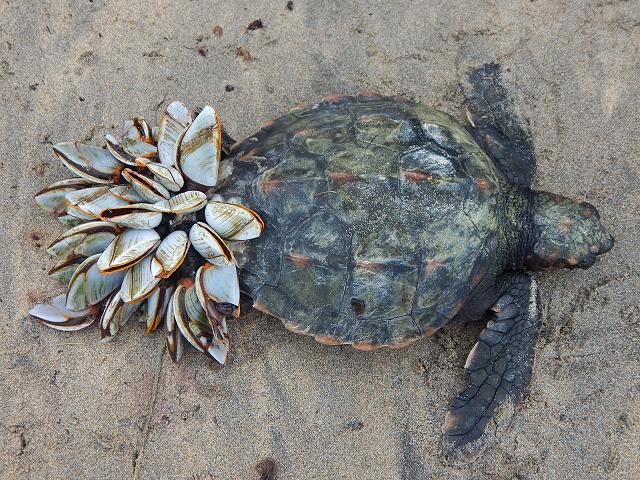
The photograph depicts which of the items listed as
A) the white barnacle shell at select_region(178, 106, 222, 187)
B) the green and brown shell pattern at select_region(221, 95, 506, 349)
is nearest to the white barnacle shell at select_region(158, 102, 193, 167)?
the white barnacle shell at select_region(178, 106, 222, 187)

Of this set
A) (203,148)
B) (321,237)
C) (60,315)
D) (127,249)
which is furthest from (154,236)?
(321,237)

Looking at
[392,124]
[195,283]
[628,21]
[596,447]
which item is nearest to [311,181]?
[392,124]

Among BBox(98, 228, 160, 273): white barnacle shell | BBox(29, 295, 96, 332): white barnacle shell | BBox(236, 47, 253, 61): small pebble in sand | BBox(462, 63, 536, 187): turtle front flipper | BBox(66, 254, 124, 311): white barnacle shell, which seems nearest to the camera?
BBox(98, 228, 160, 273): white barnacle shell

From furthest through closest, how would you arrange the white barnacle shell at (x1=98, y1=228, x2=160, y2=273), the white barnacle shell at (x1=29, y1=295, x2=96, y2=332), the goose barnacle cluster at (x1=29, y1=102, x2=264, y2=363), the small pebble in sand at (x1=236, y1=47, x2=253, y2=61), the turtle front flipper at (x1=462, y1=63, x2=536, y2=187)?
the small pebble in sand at (x1=236, y1=47, x2=253, y2=61)
the turtle front flipper at (x1=462, y1=63, x2=536, y2=187)
the white barnacle shell at (x1=29, y1=295, x2=96, y2=332)
the goose barnacle cluster at (x1=29, y1=102, x2=264, y2=363)
the white barnacle shell at (x1=98, y1=228, x2=160, y2=273)

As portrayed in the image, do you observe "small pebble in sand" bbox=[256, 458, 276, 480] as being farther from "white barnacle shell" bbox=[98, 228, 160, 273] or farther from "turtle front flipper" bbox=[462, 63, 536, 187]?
"turtle front flipper" bbox=[462, 63, 536, 187]

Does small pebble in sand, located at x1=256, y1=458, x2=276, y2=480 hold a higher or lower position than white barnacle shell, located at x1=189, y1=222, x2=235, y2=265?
lower

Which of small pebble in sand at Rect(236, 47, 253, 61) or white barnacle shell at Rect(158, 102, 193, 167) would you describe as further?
small pebble in sand at Rect(236, 47, 253, 61)

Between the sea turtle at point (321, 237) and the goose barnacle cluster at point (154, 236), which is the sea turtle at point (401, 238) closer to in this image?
the sea turtle at point (321, 237)

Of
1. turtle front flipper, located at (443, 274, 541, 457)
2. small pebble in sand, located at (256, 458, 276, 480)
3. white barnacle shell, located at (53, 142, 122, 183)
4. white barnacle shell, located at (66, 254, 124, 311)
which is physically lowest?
small pebble in sand, located at (256, 458, 276, 480)
